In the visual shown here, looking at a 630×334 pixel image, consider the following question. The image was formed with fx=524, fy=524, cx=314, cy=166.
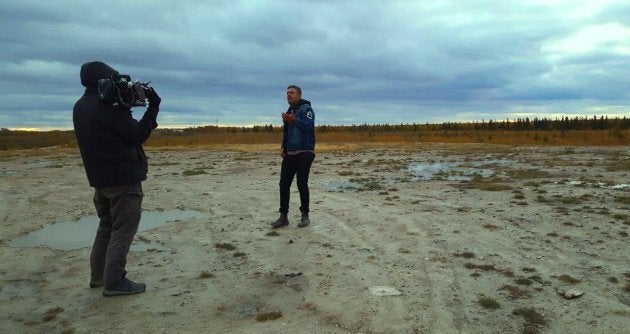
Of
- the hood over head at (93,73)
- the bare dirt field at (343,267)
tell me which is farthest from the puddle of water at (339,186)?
the hood over head at (93,73)

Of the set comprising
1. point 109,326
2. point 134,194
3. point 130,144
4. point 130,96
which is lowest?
point 109,326

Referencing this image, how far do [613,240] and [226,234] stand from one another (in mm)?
5082

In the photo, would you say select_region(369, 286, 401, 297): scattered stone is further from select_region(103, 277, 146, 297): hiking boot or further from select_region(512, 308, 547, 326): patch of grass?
select_region(103, 277, 146, 297): hiking boot

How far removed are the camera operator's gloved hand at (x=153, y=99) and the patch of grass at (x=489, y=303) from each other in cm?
338

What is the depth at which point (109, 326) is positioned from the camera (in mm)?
4160

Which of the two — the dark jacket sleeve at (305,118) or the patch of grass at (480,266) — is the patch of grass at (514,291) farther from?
the dark jacket sleeve at (305,118)

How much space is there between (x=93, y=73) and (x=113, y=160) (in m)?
0.78

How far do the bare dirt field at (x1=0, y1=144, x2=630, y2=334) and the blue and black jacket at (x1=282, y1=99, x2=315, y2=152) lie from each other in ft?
4.05

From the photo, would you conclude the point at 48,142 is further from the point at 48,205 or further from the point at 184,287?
the point at 184,287

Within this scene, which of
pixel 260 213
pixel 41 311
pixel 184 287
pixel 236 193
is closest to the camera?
pixel 41 311

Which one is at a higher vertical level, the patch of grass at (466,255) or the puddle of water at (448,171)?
the puddle of water at (448,171)

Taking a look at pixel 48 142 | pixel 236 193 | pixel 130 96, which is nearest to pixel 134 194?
pixel 130 96

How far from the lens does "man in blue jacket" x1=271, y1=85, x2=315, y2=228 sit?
7.53 metres

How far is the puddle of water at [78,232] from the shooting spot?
686 cm
